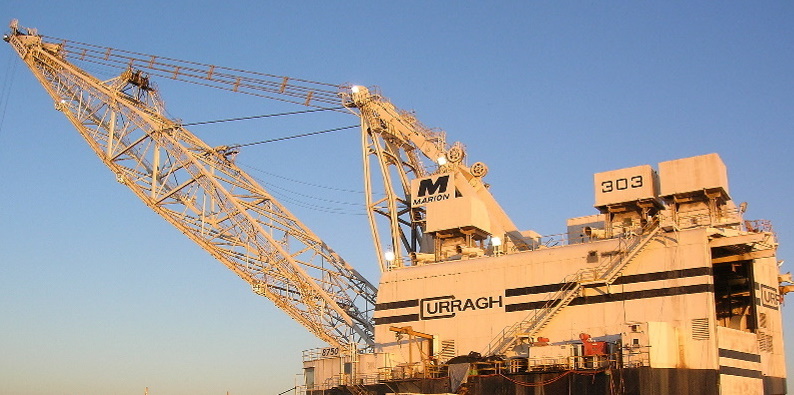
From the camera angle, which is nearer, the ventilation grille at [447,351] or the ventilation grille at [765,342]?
the ventilation grille at [765,342]

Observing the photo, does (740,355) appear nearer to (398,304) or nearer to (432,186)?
(398,304)

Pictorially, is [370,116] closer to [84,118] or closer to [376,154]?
[376,154]

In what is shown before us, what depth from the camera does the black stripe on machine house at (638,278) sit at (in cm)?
4216

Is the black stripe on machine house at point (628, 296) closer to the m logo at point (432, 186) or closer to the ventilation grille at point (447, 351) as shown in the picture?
the ventilation grille at point (447, 351)

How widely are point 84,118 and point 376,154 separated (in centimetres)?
2330

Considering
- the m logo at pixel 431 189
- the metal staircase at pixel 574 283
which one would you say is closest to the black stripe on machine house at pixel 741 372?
the metal staircase at pixel 574 283

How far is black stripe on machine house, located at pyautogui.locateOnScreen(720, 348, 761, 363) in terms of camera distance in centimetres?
4109

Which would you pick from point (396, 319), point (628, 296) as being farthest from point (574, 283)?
point (396, 319)

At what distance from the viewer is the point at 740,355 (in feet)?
139

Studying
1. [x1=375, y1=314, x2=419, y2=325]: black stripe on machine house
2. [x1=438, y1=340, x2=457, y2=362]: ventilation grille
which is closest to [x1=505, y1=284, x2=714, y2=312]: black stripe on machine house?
[x1=438, y1=340, x2=457, y2=362]: ventilation grille

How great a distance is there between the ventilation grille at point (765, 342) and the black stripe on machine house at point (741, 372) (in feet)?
5.14

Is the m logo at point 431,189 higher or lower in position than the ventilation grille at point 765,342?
higher

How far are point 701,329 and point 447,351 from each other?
1405 centimetres

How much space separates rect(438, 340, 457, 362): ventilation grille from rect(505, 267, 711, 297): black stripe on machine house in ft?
14.1
